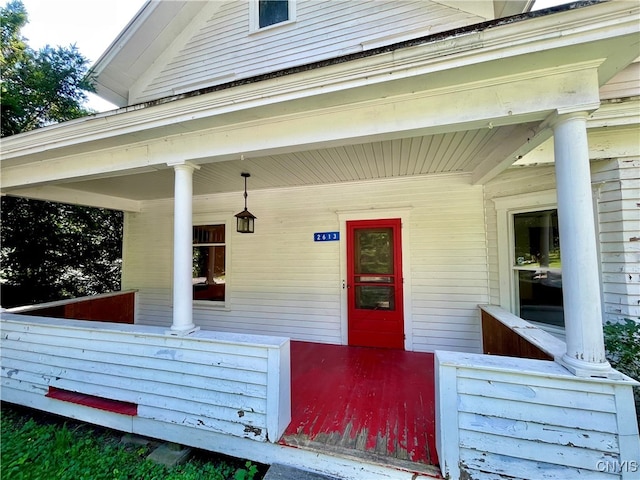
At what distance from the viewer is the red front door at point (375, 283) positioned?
3980 millimetres

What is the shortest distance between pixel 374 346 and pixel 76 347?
3542 mm

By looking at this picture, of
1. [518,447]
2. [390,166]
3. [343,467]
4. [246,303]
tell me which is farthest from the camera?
[246,303]

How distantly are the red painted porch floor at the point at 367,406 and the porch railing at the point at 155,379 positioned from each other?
334 millimetres

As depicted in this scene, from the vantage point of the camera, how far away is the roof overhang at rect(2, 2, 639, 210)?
154cm

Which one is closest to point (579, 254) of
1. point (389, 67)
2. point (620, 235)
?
point (620, 235)

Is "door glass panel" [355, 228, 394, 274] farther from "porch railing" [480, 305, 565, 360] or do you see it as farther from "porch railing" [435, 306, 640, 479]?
"porch railing" [435, 306, 640, 479]

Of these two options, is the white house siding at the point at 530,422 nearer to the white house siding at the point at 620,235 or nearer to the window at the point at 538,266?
the white house siding at the point at 620,235

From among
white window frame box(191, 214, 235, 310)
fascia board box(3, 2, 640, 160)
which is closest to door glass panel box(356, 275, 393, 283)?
white window frame box(191, 214, 235, 310)

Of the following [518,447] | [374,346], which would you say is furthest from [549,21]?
[374,346]

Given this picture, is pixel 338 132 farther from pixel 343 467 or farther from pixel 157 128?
pixel 343 467

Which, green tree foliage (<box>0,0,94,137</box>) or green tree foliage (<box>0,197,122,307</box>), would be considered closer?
green tree foliage (<box>0,0,94,137</box>)

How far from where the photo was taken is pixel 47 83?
6.15 m

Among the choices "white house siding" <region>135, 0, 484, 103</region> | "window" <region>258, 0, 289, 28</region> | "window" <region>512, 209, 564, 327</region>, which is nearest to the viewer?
"window" <region>512, 209, 564, 327</region>

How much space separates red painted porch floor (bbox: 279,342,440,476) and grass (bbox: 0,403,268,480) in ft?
1.91
